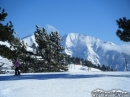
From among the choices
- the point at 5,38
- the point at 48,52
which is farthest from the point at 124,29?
the point at 48,52

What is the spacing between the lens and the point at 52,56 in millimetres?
43281

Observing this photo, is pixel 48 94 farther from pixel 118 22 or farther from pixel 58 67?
pixel 58 67

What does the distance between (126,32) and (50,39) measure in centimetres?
2635

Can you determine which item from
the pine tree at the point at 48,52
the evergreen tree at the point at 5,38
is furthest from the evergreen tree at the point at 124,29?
the pine tree at the point at 48,52

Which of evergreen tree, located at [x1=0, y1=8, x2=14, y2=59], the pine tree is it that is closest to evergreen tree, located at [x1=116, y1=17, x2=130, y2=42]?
evergreen tree, located at [x1=0, y1=8, x2=14, y2=59]

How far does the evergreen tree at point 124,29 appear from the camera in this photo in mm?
20487

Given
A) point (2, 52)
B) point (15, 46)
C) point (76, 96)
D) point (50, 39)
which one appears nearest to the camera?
point (76, 96)

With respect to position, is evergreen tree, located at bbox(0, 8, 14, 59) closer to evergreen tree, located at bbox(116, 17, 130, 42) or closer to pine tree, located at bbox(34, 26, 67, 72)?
evergreen tree, located at bbox(116, 17, 130, 42)

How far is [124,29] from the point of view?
68.4 feet

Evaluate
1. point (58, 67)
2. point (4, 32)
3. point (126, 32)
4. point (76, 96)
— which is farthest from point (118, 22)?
point (58, 67)

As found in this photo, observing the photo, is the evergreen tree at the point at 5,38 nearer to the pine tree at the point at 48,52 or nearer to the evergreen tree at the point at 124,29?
the evergreen tree at the point at 124,29

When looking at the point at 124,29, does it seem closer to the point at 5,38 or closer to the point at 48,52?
the point at 5,38

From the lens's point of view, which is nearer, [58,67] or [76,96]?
[76,96]

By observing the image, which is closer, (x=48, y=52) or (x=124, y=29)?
(x=124, y=29)
